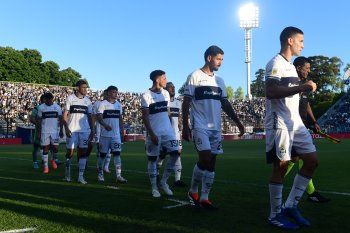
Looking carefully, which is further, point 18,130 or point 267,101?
point 18,130

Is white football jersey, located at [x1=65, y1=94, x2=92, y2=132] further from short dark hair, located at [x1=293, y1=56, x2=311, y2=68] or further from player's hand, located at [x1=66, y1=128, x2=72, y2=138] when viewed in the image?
short dark hair, located at [x1=293, y1=56, x2=311, y2=68]

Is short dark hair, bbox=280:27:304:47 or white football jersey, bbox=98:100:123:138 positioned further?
white football jersey, bbox=98:100:123:138

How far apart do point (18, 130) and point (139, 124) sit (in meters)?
13.0

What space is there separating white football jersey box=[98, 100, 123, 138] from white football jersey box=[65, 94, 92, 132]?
391 mm

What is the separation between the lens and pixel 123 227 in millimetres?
5289

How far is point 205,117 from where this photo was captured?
21.9 feet

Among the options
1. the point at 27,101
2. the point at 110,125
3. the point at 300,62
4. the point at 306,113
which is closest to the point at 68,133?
the point at 110,125

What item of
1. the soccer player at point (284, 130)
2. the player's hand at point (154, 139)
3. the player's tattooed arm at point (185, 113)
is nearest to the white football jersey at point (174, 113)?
the player's hand at point (154, 139)

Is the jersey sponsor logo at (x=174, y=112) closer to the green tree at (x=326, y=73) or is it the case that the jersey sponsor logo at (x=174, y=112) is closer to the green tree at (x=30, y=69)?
the green tree at (x=30, y=69)

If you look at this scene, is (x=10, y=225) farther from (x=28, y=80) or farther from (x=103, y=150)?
(x=28, y=80)

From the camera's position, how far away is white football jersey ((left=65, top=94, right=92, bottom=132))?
10.4 meters

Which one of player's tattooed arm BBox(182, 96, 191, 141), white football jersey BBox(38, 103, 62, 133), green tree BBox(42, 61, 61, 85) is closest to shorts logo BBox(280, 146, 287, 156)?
player's tattooed arm BBox(182, 96, 191, 141)

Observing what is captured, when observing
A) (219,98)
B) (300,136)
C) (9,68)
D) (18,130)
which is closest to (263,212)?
(300,136)

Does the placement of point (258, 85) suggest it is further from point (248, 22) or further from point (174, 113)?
point (174, 113)
